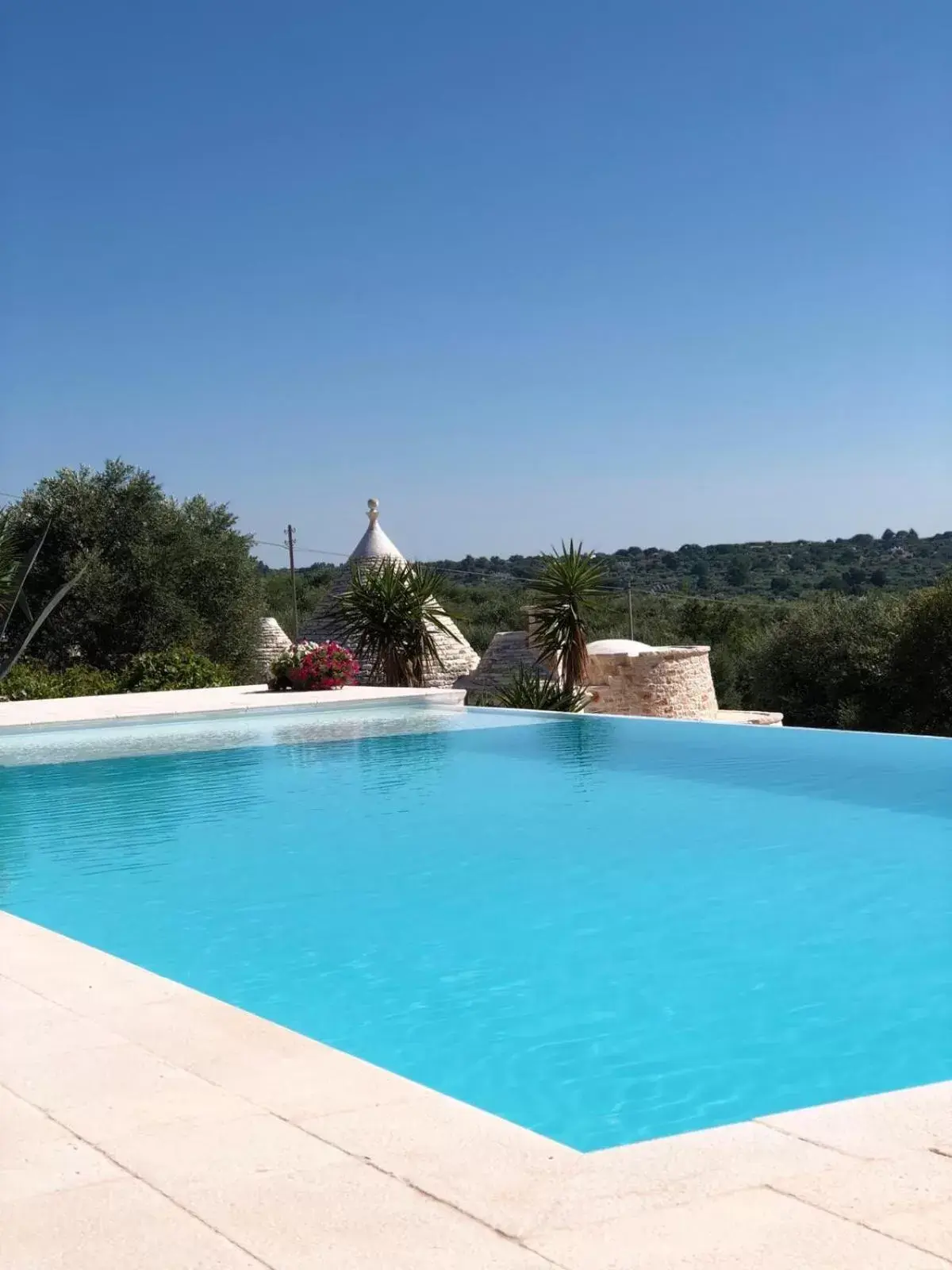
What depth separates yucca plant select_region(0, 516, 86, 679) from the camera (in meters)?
17.9

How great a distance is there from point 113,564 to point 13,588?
2.42 metres

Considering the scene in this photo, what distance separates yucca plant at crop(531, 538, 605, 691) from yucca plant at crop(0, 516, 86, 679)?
6739 millimetres

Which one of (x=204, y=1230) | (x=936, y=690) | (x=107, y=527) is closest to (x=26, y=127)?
(x=107, y=527)

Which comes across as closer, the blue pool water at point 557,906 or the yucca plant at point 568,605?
the blue pool water at point 557,906

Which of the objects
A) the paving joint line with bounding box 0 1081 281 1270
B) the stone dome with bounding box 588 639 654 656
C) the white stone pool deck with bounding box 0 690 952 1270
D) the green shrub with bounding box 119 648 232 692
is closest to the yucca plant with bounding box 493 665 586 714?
the stone dome with bounding box 588 639 654 656

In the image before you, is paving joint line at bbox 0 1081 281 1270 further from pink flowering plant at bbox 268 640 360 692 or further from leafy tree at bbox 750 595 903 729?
leafy tree at bbox 750 595 903 729

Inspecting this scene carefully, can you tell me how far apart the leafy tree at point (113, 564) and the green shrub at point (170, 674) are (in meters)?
2.20

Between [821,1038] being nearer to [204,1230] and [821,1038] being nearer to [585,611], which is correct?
[204,1230]

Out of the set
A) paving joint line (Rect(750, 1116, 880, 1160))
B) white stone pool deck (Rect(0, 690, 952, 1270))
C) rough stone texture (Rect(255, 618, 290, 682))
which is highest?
rough stone texture (Rect(255, 618, 290, 682))

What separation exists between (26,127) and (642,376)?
42.9 ft

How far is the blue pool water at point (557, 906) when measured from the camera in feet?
14.0

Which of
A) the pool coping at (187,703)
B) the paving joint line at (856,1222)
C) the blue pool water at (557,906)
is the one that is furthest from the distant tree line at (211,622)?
the paving joint line at (856,1222)

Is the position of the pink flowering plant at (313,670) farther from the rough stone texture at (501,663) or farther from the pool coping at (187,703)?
the rough stone texture at (501,663)

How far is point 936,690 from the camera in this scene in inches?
1009
